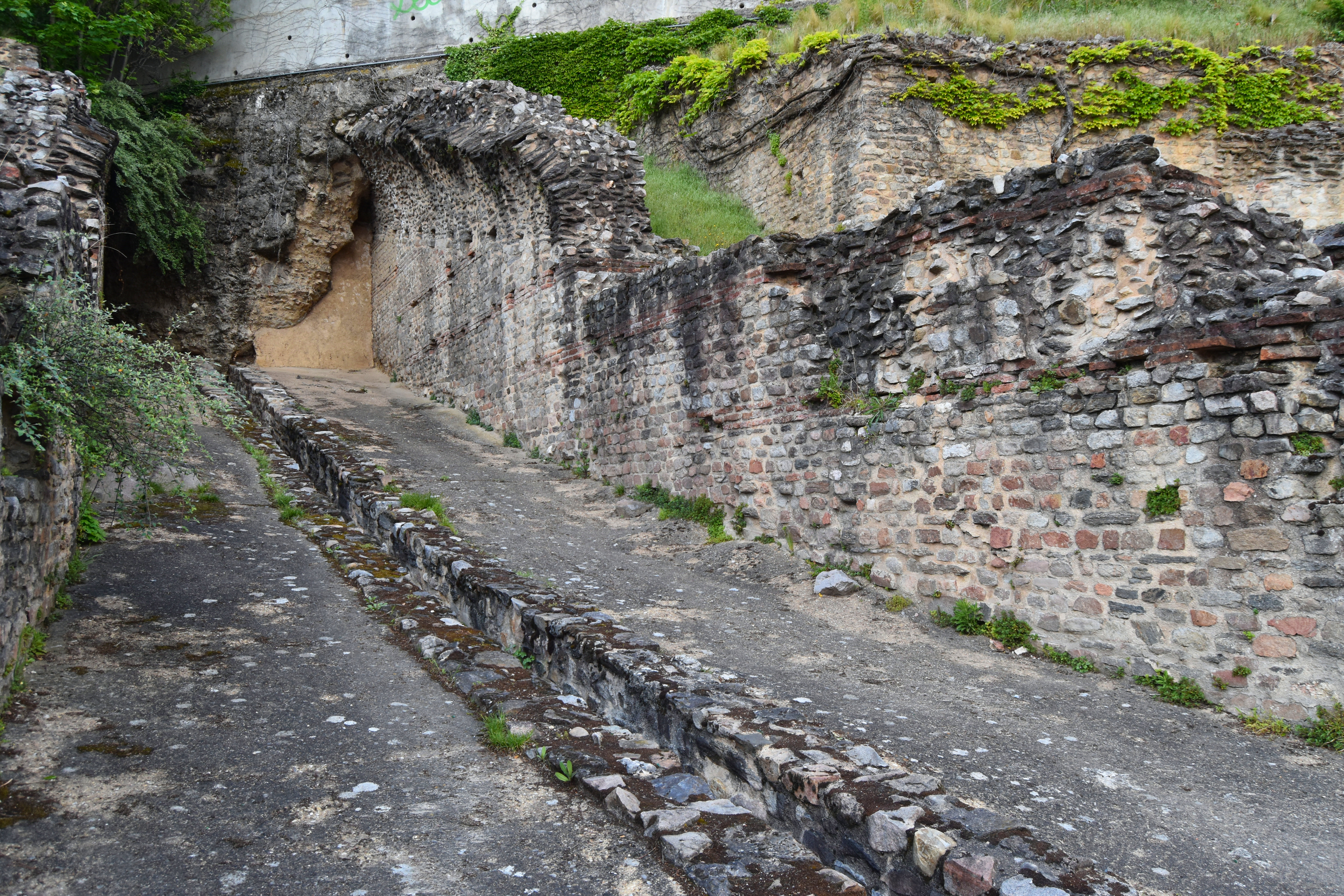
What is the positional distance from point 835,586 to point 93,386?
5.21 m

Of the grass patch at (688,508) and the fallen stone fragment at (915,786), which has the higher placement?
the grass patch at (688,508)

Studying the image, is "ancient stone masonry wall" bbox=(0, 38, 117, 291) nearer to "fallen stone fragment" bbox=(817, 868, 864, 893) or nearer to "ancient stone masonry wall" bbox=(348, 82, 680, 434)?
"fallen stone fragment" bbox=(817, 868, 864, 893)

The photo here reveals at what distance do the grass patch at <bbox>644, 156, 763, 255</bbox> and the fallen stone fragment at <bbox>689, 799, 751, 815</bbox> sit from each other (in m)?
10.2

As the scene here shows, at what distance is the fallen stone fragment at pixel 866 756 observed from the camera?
11.6 ft

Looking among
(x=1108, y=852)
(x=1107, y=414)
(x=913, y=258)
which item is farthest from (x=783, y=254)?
(x=1108, y=852)

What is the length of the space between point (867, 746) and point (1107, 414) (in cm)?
290

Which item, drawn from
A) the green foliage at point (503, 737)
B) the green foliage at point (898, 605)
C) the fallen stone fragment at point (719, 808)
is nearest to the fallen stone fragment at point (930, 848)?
the fallen stone fragment at point (719, 808)

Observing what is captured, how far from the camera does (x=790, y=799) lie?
3.48m

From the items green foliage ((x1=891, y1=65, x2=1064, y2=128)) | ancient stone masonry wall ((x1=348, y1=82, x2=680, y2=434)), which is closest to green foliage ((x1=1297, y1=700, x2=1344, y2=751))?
ancient stone masonry wall ((x1=348, y1=82, x2=680, y2=434))

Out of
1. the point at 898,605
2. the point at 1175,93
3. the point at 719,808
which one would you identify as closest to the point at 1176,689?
the point at 898,605

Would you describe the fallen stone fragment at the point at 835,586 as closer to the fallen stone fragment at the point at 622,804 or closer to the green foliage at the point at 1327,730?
the green foliage at the point at 1327,730

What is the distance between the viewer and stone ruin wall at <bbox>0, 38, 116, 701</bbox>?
13.2 ft

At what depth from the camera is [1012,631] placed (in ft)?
19.0

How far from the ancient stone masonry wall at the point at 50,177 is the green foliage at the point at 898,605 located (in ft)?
19.0
